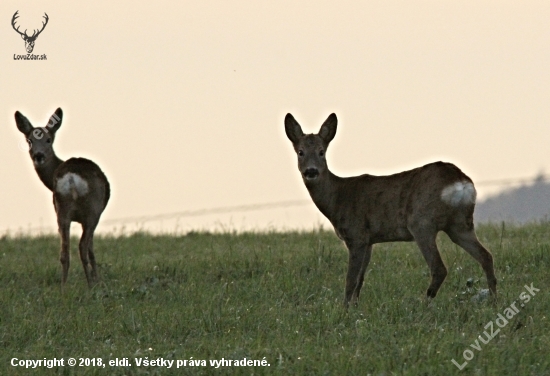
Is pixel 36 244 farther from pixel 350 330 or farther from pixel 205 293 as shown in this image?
pixel 350 330

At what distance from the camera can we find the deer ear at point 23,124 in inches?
505

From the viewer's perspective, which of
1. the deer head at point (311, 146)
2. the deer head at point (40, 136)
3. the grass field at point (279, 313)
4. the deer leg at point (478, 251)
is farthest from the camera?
the deer head at point (40, 136)

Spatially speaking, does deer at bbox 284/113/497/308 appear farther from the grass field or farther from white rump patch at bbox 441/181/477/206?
the grass field

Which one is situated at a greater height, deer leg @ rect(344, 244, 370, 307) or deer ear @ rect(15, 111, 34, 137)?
deer ear @ rect(15, 111, 34, 137)

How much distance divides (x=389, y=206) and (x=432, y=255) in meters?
0.72

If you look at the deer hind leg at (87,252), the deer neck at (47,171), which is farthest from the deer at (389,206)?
the deer neck at (47,171)

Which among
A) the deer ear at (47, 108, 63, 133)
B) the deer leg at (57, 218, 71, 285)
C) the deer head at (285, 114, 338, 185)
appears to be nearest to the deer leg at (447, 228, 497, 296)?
the deer head at (285, 114, 338, 185)

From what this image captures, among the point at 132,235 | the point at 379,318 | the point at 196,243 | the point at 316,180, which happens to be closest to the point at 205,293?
the point at 316,180

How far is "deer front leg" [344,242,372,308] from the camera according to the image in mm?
9734

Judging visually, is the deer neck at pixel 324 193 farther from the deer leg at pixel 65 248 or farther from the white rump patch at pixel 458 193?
the deer leg at pixel 65 248

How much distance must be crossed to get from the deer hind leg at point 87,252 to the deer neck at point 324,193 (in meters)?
3.09

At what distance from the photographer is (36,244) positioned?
15867mm

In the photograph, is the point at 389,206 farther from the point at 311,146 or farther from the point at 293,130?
the point at 293,130

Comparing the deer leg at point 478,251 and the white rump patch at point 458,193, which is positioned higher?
the white rump patch at point 458,193
